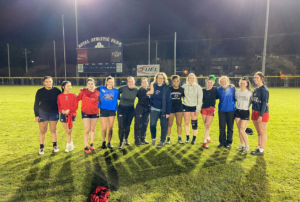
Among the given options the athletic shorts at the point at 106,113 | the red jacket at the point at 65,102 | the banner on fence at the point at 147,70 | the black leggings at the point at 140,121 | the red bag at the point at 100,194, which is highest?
the banner on fence at the point at 147,70

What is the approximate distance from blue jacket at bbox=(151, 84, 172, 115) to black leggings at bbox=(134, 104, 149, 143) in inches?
13.4

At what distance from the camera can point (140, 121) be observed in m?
5.38

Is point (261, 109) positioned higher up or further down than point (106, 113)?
higher up

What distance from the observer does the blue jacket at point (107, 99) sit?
481 cm

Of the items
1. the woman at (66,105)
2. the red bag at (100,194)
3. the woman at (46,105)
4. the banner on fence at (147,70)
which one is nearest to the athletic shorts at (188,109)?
the woman at (66,105)

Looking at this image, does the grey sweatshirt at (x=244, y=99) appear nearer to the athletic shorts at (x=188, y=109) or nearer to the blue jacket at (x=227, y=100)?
the blue jacket at (x=227, y=100)

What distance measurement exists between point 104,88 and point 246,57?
45.7m

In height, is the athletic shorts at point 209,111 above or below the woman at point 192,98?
below

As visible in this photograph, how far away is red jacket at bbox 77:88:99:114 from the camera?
4.65 m

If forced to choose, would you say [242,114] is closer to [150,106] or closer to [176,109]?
[176,109]

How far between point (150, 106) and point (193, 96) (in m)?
1.19

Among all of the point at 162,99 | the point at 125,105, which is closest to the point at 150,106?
the point at 162,99

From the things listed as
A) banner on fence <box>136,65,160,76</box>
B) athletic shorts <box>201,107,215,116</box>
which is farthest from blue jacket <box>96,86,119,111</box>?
banner on fence <box>136,65,160,76</box>

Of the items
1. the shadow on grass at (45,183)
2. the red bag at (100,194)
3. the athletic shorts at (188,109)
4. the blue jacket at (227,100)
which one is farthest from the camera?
the athletic shorts at (188,109)
